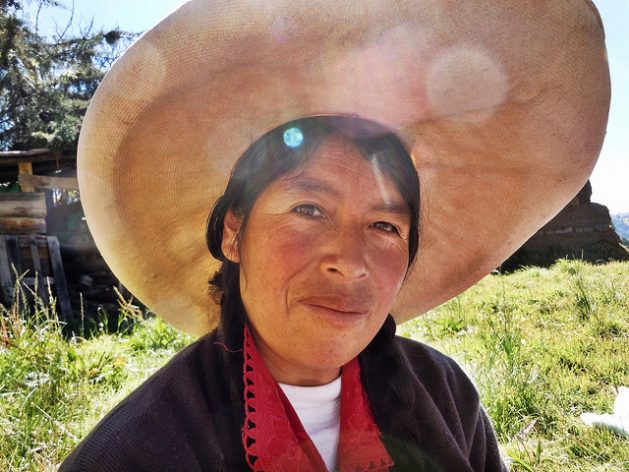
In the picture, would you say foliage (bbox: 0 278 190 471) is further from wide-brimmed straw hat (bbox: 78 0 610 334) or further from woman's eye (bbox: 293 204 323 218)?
woman's eye (bbox: 293 204 323 218)

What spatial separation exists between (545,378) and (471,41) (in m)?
2.65

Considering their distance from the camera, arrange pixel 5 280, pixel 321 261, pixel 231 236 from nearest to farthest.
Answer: pixel 321 261 < pixel 231 236 < pixel 5 280

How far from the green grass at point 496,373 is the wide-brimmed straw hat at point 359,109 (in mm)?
1262

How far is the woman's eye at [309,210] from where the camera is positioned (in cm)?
137

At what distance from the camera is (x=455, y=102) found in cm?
149

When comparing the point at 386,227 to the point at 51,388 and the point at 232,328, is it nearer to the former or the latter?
the point at 232,328

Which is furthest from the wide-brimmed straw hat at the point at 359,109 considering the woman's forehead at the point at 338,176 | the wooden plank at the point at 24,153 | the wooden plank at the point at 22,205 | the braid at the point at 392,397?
the wooden plank at the point at 24,153

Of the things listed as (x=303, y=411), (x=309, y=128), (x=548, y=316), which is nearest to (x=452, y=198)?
(x=309, y=128)

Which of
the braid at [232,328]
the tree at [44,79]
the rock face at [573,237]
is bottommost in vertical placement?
the rock face at [573,237]

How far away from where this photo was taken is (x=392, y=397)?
1.57m

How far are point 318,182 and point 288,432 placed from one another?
0.68 m

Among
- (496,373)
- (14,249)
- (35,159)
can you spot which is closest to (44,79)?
(35,159)

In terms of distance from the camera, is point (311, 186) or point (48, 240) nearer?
point (311, 186)

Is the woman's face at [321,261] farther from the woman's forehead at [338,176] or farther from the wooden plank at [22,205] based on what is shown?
the wooden plank at [22,205]
